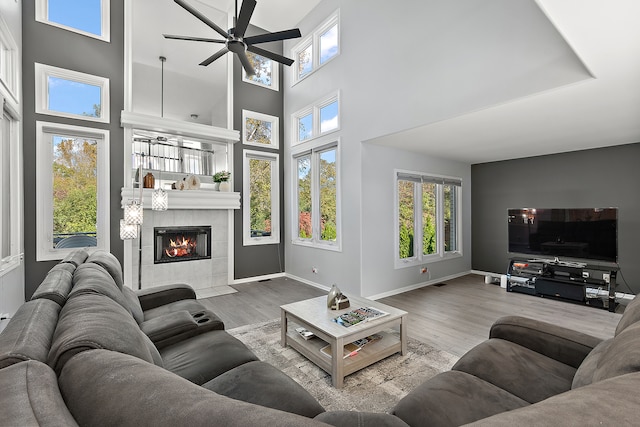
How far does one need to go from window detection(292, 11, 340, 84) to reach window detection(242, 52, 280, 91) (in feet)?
1.46

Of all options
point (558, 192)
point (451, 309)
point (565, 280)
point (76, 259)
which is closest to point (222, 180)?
point (76, 259)

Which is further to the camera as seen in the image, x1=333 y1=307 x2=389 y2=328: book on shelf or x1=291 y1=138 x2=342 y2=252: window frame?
x1=291 y1=138 x2=342 y2=252: window frame

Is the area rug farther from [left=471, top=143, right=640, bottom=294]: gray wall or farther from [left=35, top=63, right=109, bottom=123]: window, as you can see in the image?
[left=35, top=63, right=109, bottom=123]: window

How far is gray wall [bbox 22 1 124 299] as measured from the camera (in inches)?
147

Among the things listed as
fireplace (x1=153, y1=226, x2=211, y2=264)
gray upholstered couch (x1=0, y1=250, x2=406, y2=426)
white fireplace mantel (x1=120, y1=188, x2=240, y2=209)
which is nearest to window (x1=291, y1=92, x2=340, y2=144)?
white fireplace mantel (x1=120, y1=188, x2=240, y2=209)

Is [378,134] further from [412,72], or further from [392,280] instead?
[392,280]

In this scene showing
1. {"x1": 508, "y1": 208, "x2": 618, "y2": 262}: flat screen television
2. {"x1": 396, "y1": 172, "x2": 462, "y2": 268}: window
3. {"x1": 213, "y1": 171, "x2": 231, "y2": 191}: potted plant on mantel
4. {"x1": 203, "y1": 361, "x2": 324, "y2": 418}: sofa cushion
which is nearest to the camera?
{"x1": 203, "y1": 361, "x2": 324, "y2": 418}: sofa cushion

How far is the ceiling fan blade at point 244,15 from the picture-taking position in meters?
2.74

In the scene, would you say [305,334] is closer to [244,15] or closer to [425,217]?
[244,15]

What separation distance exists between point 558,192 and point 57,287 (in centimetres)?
632

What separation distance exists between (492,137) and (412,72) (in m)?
1.45

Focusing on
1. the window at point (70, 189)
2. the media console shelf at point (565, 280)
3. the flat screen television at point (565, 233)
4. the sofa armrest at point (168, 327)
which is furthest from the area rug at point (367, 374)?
the flat screen television at point (565, 233)

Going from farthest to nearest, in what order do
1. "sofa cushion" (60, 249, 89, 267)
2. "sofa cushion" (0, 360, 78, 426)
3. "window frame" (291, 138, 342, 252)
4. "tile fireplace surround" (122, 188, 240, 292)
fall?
"window frame" (291, 138, 342, 252) < "tile fireplace surround" (122, 188, 240, 292) < "sofa cushion" (60, 249, 89, 267) < "sofa cushion" (0, 360, 78, 426)

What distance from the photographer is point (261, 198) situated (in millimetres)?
5730
